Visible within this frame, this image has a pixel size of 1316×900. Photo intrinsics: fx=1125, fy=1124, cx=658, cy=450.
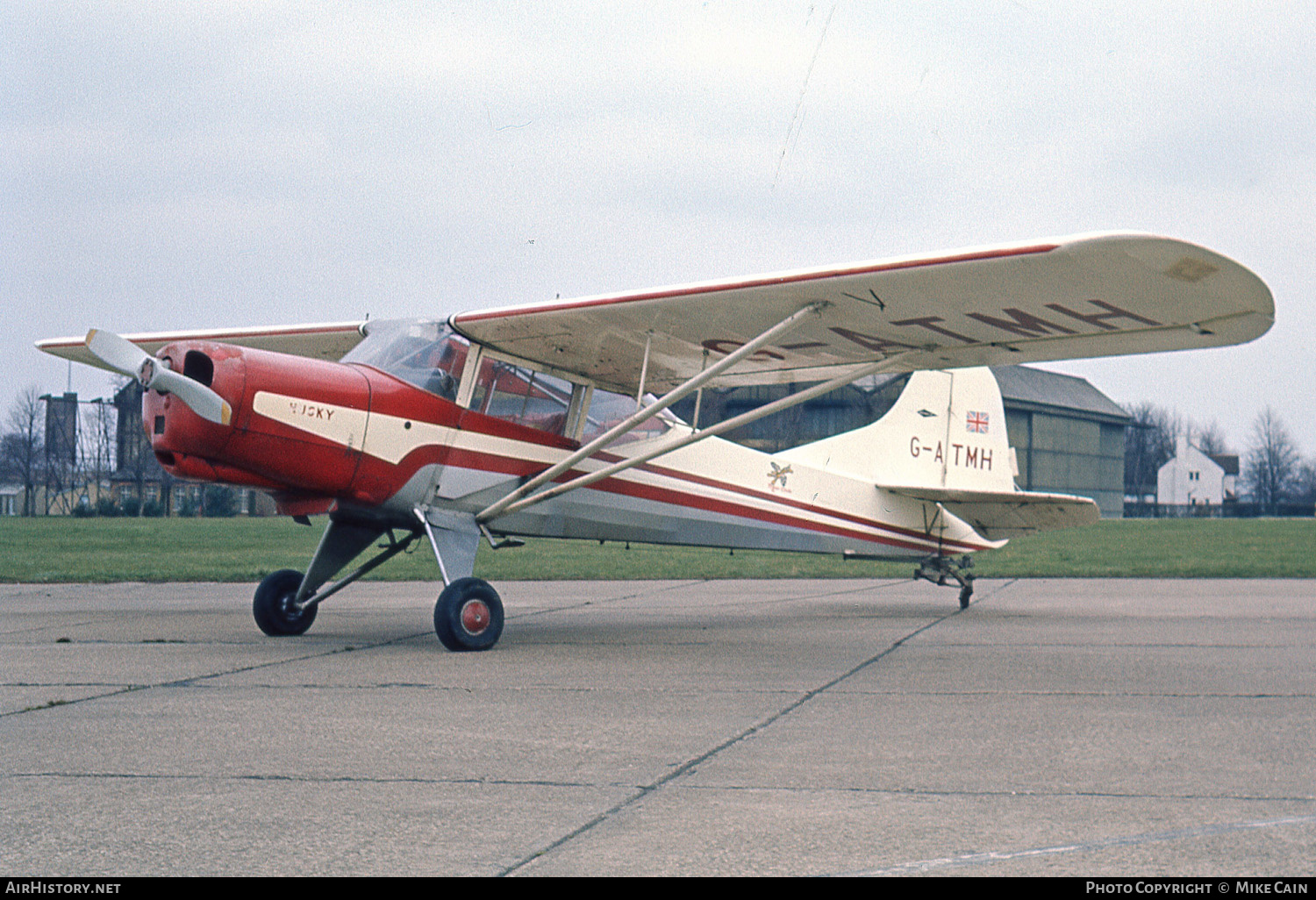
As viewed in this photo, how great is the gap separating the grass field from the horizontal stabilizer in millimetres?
5626

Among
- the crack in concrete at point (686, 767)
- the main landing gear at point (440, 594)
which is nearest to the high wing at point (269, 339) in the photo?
the main landing gear at point (440, 594)

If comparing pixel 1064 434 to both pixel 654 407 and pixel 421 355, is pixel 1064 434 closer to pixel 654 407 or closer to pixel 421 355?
pixel 654 407

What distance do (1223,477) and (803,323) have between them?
488 ft

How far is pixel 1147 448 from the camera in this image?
142m

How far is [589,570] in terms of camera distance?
18672 millimetres

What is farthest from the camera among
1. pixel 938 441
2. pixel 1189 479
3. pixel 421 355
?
pixel 1189 479

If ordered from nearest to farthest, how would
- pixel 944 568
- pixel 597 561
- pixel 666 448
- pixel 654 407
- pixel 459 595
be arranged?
pixel 459 595, pixel 654 407, pixel 666 448, pixel 944 568, pixel 597 561

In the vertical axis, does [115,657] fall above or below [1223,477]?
below

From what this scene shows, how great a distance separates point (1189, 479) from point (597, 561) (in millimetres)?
130751

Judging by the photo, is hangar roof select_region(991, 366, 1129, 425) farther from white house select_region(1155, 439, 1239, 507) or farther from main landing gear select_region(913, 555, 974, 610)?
main landing gear select_region(913, 555, 974, 610)

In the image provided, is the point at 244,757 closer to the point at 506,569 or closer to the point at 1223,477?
the point at 506,569

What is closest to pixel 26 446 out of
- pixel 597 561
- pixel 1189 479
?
pixel 597 561

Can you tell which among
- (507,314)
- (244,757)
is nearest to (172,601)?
(507,314)

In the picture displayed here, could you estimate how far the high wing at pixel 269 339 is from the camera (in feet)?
35.8
